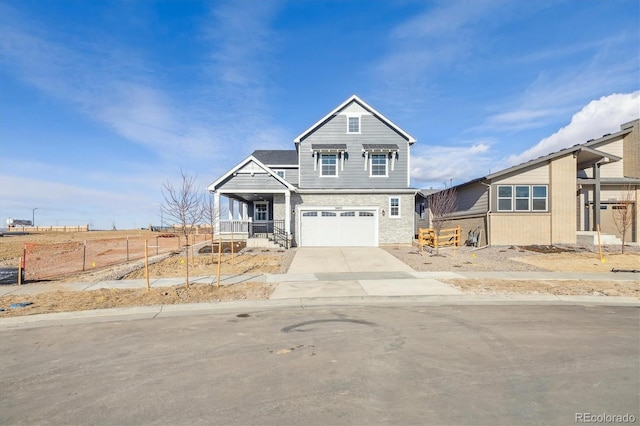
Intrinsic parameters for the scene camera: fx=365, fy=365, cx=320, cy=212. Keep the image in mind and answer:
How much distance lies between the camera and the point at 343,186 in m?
24.8

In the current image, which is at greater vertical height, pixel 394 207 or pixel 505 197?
pixel 505 197

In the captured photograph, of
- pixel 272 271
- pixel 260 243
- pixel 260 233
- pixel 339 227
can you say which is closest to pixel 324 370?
pixel 272 271

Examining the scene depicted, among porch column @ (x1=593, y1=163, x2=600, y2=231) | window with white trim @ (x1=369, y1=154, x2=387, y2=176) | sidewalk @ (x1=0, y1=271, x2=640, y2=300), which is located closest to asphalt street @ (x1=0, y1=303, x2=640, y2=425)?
sidewalk @ (x1=0, y1=271, x2=640, y2=300)

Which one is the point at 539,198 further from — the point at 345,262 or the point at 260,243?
the point at 260,243

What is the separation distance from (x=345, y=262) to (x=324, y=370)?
11.6 m

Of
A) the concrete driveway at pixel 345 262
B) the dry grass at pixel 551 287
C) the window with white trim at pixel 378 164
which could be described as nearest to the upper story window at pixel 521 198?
the window with white trim at pixel 378 164

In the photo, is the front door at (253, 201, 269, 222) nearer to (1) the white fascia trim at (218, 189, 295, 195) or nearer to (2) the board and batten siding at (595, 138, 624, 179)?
(1) the white fascia trim at (218, 189, 295, 195)

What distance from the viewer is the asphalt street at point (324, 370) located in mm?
3855

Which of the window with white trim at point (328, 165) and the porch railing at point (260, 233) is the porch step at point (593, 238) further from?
the porch railing at point (260, 233)

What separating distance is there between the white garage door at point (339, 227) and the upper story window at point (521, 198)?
788 cm

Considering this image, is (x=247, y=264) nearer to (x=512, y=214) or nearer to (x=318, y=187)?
(x=318, y=187)

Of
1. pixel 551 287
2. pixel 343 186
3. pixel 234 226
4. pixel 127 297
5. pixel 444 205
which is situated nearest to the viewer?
pixel 127 297

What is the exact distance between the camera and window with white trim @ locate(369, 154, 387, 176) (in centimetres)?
2494

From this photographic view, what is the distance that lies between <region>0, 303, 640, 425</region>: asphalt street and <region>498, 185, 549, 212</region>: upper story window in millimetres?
15800
